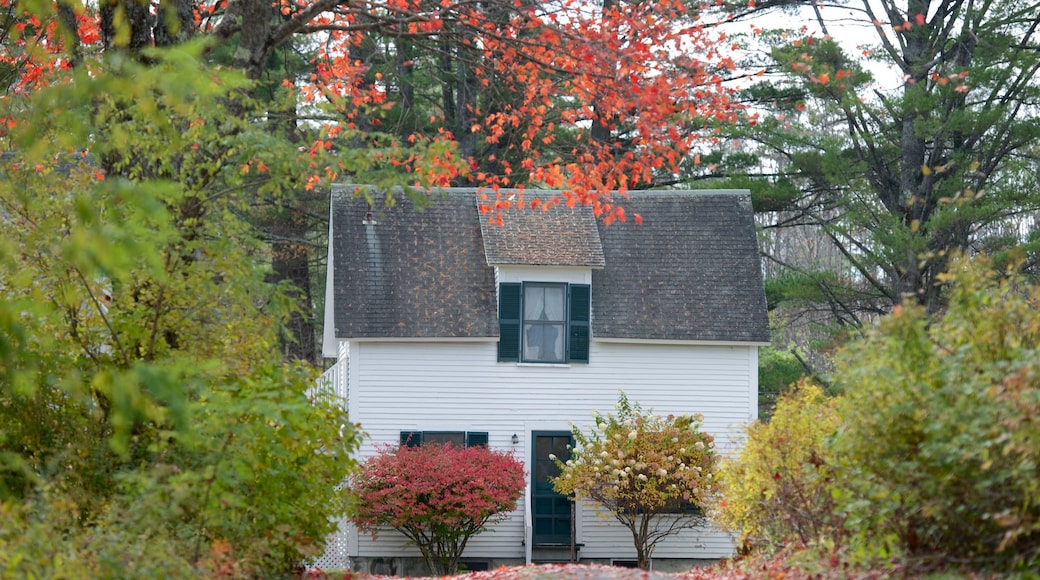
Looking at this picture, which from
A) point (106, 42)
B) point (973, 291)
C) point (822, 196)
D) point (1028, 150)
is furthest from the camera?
point (822, 196)

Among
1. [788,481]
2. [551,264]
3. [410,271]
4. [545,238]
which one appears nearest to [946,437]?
[788,481]

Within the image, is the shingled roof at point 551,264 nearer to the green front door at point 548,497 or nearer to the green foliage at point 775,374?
the green front door at point 548,497

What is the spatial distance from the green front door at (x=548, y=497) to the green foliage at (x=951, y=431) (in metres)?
12.2

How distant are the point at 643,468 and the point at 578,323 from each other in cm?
332

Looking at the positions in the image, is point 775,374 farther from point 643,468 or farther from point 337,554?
point 337,554

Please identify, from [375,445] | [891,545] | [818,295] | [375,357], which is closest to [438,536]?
[375,445]

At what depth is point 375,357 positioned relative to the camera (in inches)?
747

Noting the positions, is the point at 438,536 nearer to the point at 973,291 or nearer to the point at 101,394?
the point at 101,394

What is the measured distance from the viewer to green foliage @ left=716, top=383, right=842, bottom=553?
26.6 ft

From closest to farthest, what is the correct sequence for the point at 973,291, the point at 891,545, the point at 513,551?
the point at 973,291 → the point at 891,545 → the point at 513,551

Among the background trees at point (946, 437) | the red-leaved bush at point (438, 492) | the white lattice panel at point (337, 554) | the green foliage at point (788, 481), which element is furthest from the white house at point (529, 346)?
the background trees at point (946, 437)

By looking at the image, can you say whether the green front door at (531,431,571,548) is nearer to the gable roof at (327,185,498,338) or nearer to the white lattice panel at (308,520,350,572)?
the gable roof at (327,185,498,338)

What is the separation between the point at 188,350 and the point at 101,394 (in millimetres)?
692

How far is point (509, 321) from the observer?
63.2 ft
